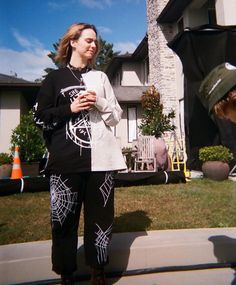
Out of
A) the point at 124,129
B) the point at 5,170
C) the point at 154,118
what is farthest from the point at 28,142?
the point at 124,129

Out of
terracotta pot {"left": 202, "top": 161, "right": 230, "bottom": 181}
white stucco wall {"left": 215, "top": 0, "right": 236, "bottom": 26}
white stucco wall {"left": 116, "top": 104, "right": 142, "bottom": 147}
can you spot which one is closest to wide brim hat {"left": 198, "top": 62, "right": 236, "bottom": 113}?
terracotta pot {"left": 202, "top": 161, "right": 230, "bottom": 181}

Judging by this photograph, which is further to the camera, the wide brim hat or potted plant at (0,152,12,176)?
potted plant at (0,152,12,176)

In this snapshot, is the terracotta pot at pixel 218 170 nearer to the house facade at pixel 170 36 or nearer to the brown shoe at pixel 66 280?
the house facade at pixel 170 36

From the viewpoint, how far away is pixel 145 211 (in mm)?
2615

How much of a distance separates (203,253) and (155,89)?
23.2 ft

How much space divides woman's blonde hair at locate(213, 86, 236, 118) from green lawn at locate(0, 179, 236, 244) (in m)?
1.40

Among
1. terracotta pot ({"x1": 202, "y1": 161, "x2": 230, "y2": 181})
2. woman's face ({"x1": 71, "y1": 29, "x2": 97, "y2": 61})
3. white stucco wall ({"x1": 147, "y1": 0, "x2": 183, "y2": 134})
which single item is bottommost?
terracotta pot ({"x1": 202, "y1": 161, "x2": 230, "y2": 181})

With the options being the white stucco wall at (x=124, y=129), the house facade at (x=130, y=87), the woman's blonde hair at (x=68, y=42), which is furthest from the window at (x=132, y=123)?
the woman's blonde hair at (x=68, y=42)

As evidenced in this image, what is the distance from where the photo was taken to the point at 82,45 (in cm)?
134

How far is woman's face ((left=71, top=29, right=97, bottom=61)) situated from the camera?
133cm

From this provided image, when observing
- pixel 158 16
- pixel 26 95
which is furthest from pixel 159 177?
pixel 26 95

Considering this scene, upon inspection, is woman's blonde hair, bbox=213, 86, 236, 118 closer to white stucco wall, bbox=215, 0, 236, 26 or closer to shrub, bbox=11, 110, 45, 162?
white stucco wall, bbox=215, 0, 236, 26

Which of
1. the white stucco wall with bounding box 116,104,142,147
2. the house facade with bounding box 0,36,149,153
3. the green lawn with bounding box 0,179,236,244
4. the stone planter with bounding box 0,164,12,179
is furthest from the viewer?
the white stucco wall with bounding box 116,104,142,147

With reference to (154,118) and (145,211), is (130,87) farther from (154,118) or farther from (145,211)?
(145,211)
